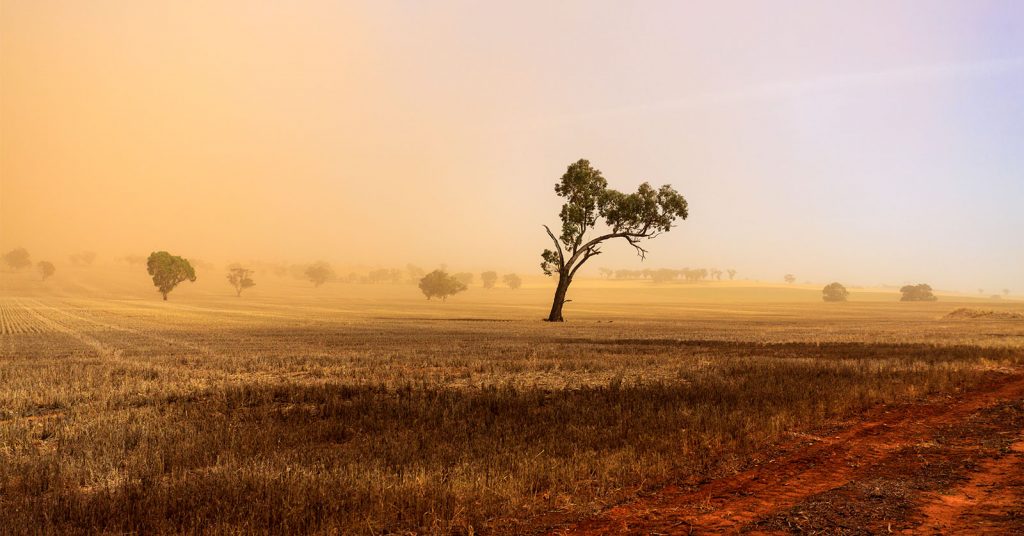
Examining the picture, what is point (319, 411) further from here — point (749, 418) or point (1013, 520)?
point (1013, 520)

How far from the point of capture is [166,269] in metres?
96.2

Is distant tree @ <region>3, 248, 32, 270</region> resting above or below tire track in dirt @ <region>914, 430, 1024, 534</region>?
above

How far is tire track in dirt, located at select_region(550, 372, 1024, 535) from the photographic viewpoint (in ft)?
19.6

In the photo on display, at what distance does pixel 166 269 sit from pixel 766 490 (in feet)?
367

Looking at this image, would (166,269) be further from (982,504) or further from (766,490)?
(982,504)

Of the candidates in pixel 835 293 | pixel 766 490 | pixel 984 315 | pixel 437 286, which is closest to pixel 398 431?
pixel 766 490

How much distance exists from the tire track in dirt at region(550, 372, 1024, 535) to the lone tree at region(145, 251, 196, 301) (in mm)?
107240

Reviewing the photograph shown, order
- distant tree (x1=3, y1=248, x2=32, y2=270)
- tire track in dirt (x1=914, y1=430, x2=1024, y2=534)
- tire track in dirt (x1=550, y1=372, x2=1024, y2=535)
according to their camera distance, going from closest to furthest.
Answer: tire track in dirt (x1=914, y1=430, x2=1024, y2=534) < tire track in dirt (x1=550, y1=372, x2=1024, y2=535) < distant tree (x1=3, y1=248, x2=32, y2=270)

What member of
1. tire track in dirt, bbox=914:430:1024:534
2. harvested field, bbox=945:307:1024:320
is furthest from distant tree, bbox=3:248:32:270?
harvested field, bbox=945:307:1024:320

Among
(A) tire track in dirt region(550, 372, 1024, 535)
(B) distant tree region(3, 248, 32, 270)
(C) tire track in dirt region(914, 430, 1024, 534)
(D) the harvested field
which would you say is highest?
(B) distant tree region(3, 248, 32, 270)

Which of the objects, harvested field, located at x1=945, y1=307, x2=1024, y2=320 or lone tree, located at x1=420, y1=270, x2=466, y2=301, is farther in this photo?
lone tree, located at x1=420, y1=270, x2=466, y2=301

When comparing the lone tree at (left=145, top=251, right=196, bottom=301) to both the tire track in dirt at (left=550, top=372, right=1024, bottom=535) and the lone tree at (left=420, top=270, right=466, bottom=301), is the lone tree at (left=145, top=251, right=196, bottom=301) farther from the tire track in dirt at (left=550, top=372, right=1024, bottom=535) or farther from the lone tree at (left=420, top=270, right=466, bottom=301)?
the tire track in dirt at (left=550, top=372, right=1024, bottom=535)

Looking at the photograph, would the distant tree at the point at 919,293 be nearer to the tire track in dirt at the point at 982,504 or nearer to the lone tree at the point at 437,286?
the lone tree at the point at 437,286

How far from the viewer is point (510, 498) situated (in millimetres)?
6648
